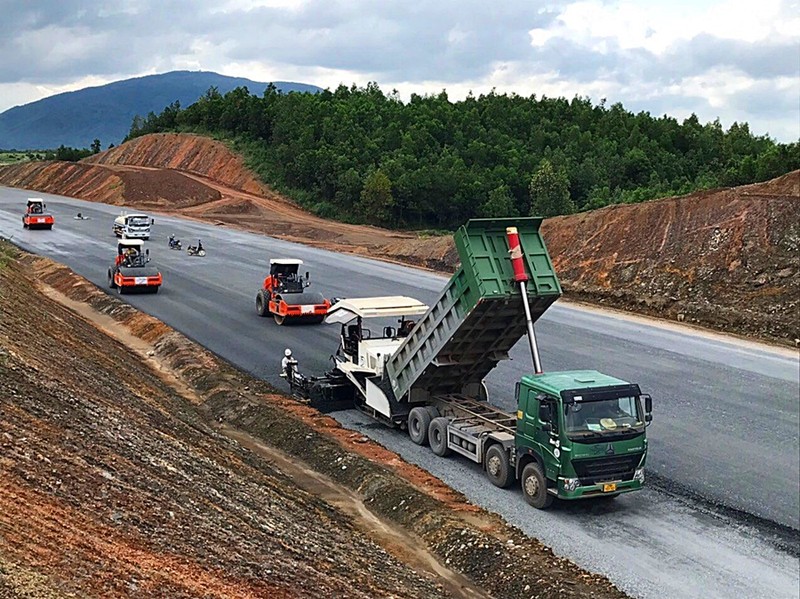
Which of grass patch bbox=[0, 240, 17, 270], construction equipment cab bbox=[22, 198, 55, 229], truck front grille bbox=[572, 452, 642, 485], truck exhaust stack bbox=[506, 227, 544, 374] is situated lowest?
truck front grille bbox=[572, 452, 642, 485]

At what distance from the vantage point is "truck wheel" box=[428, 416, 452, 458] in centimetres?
1645

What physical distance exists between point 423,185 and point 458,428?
51224 mm

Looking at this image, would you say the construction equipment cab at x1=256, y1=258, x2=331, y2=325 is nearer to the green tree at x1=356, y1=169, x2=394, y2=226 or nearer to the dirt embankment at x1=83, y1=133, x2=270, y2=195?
the green tree at x1=356, y1=169, x2=394, y2=226

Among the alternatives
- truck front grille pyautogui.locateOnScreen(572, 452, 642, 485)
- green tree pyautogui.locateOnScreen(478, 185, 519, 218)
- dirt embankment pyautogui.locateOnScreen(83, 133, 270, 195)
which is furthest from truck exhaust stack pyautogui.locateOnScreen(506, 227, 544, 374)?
dirt embankment pyautogui.locateOnScreen(83, 133, 270, 195)

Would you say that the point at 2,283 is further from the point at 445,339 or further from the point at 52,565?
the point at 52,565

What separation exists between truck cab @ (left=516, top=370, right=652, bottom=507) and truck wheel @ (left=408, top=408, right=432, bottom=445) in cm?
346

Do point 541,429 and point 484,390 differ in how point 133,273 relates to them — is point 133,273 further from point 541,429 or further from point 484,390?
point 541,429

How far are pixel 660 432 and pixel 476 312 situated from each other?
218 inches

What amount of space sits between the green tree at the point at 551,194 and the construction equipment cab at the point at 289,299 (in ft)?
109

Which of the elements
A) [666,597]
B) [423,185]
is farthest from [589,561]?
[423,185]

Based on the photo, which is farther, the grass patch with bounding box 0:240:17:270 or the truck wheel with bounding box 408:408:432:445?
the grass patch with bounding box 0:240:17:270

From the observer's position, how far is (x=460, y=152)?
74.4 m

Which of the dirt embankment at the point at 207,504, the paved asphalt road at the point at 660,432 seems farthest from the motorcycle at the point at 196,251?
the dirt embankment at the point at 207,504

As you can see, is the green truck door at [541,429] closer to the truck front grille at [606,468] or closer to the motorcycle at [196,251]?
the truck front grille at [606,468]
